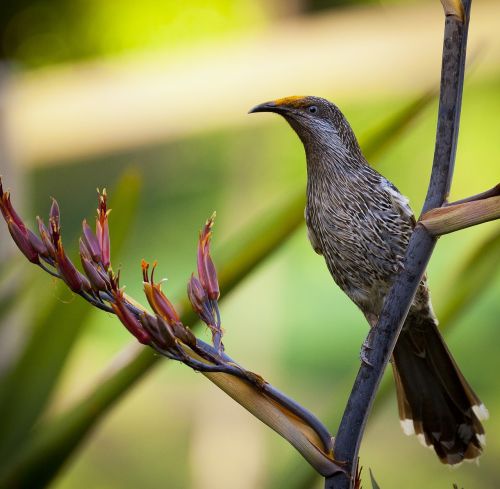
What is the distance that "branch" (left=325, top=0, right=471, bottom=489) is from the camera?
0.40 m

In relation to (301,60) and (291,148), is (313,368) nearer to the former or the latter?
(291,148)

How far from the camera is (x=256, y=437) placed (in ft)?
6.78

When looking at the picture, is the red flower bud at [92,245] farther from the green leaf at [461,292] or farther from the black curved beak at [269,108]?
the green leaf at [461,292]

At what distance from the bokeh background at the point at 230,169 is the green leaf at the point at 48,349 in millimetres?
285

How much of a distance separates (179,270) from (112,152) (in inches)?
24.0

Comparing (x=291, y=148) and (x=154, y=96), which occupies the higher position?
(x=154, y=96)

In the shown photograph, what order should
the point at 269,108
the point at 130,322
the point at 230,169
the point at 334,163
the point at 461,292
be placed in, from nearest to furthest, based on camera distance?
the point at 130,322
the point at 269,108
the point at 334,163
the point at 461,292
the point at 230,169

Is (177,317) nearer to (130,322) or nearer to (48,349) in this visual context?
(130,322)

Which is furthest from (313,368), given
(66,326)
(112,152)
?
(66,326)

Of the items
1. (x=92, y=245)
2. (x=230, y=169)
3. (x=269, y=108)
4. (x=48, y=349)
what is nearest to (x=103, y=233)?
(x=92, y=245)

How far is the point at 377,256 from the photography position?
0.63 m

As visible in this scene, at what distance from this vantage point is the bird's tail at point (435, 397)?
64 cm

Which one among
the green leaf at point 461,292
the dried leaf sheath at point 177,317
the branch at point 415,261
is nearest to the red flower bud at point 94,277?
the dried leaf sheath at point 177,317

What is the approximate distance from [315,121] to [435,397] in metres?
0.25
